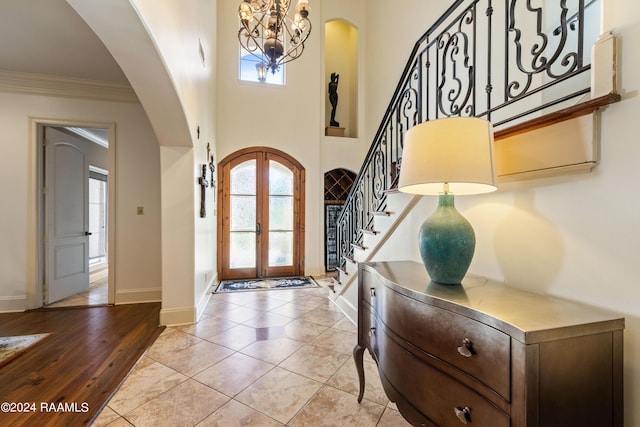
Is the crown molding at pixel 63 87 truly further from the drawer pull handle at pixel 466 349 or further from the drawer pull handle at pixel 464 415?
the drawer pull handle at pixel 464 415

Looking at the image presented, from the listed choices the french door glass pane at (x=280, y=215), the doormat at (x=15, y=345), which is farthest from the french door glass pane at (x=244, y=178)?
the doormat at (x=15, y=345)

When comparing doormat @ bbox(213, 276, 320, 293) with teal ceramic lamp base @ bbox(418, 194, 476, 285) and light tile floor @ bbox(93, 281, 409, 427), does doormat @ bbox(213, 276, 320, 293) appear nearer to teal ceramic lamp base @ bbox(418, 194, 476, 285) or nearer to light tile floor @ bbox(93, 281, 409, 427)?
light tile floor @ bbox(93, 281, 409, 427)

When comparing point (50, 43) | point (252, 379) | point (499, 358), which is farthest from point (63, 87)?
point (499, 358)

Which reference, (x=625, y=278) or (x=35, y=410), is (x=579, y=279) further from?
(x=35, y=410)

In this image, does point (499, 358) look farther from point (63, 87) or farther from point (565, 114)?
point (63, 87)

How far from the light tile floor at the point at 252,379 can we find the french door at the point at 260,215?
215cm

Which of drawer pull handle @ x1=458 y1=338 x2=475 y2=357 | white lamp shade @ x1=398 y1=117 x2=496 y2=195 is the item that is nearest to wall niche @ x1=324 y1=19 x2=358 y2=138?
white lamp shade @ x1=398 y1=117 x2=496 y2=195

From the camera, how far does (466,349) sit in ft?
3.21

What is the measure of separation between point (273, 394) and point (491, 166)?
77.2 inches

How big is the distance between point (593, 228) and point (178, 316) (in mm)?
3519

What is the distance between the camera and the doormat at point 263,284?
4.66 metres

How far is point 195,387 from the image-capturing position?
2.01 metres

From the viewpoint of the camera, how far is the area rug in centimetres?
466

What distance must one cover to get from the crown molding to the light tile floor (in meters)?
3.19
